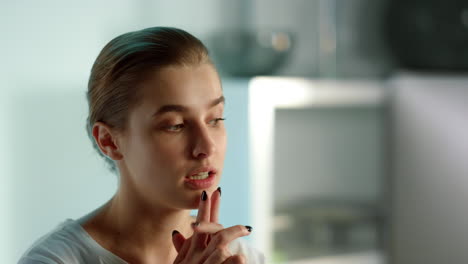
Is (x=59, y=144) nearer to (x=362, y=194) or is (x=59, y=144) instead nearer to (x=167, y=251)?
(x=167, y=251)

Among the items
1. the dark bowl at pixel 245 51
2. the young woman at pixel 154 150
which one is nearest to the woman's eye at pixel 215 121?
the young woman at pixel 154 150

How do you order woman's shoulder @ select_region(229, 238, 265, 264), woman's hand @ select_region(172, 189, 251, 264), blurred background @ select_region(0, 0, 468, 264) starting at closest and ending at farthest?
1. woman's hand @ select_region(172, 189, 251, 264)
2. woman's shoulder @ select_region(229, 238, 265, 264)
3. blurred background @ select_region(0, 0, 468, 264)

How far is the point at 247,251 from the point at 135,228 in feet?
0.53

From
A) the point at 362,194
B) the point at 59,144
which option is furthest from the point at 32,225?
the point at 362,194

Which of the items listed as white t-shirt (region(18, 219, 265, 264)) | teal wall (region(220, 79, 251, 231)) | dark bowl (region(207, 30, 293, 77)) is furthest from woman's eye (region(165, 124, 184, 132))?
dark bowl (region(207, 30, 293, 77))

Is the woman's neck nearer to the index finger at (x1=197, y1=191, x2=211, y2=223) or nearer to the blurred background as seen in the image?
the index finger at (x1=197, y1=191, x2=211, y2=223)

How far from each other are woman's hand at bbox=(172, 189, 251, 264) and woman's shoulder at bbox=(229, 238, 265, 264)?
12 cm

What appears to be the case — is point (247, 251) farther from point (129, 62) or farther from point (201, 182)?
point (129, 62)

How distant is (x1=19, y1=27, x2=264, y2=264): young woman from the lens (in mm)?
527

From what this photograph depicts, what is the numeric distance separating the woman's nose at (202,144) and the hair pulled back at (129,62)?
6 cm

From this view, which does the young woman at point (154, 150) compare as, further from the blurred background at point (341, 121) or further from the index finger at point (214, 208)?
the blurred background at point (341, 121)

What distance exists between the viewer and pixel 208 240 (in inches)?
21.1

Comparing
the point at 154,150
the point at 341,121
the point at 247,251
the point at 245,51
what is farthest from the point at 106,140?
the point at 341,121

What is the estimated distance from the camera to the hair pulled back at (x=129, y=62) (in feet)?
1.73
